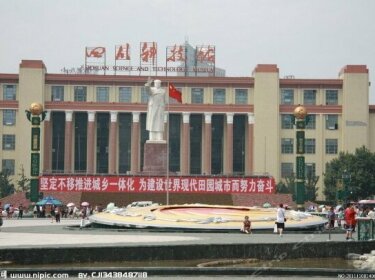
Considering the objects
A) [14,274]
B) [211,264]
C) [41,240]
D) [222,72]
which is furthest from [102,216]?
[222,72]

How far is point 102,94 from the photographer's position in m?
81.2

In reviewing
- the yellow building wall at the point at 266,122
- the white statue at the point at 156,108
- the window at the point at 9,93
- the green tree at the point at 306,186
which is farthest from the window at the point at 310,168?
the white statue at the point at 156,108

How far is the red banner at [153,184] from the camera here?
6047 centimetres

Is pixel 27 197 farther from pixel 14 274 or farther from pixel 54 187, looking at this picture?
pixel 14 274

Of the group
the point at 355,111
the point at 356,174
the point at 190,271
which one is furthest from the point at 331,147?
the point at 190,271

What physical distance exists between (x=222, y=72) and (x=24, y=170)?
3668 centimetres

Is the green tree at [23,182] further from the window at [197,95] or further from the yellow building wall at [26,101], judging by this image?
the window at [197,95]

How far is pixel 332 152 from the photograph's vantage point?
80688mm

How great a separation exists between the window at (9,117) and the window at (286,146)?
2458 cm

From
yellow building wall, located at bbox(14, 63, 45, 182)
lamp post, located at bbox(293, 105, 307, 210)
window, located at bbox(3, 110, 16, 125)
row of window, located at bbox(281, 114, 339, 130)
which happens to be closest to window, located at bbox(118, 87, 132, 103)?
yellow building wall, located at bbox(14, 63, 45, 182)

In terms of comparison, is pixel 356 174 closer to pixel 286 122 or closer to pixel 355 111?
pixel 355 111

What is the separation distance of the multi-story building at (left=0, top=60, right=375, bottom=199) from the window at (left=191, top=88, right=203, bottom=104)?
93 millimetres

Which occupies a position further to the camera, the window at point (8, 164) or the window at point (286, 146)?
the window at point (286, 146)

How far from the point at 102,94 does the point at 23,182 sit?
12.3 meters
